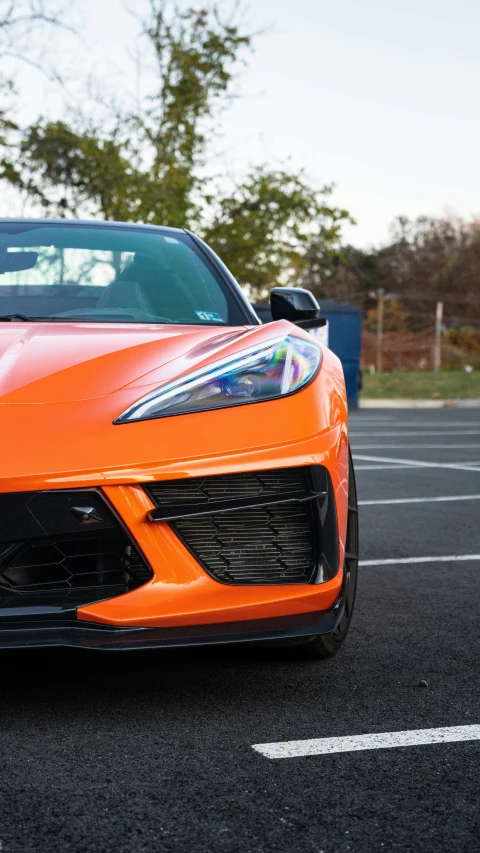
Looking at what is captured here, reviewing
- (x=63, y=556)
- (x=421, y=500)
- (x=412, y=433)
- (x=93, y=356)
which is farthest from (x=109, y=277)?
(x=412, y=433)

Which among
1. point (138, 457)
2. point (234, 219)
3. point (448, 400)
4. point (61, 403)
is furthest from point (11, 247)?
point (448, 400)

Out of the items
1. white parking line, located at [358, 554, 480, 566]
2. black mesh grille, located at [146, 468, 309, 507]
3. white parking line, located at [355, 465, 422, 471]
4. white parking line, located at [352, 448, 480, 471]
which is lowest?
white parking line, located at [352, 448, 480, 471]

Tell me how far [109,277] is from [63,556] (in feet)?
6.03

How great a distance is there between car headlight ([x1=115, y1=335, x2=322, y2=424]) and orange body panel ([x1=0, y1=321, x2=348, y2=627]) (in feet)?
0.11

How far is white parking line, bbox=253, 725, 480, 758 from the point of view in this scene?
2598 millimetres

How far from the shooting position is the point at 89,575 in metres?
2.74

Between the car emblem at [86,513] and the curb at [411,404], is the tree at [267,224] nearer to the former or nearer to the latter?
the curb at [411,404]

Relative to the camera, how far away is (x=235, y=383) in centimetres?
296

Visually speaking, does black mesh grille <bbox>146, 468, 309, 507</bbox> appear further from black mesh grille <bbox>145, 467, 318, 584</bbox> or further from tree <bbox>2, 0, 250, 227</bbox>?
tree <bbox>2, 0, 250, 227</bbox>

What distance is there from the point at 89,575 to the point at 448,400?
2695cm

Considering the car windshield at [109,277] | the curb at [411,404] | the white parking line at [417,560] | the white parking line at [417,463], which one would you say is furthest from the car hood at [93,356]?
the curb at [411,404]

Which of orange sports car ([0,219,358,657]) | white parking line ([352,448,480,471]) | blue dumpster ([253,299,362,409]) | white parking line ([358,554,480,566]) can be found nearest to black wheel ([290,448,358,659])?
orange sports car ([0,219,358,657])

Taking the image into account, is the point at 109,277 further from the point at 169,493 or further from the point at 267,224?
the point at 267,224

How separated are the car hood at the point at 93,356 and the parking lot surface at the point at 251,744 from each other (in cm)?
86
